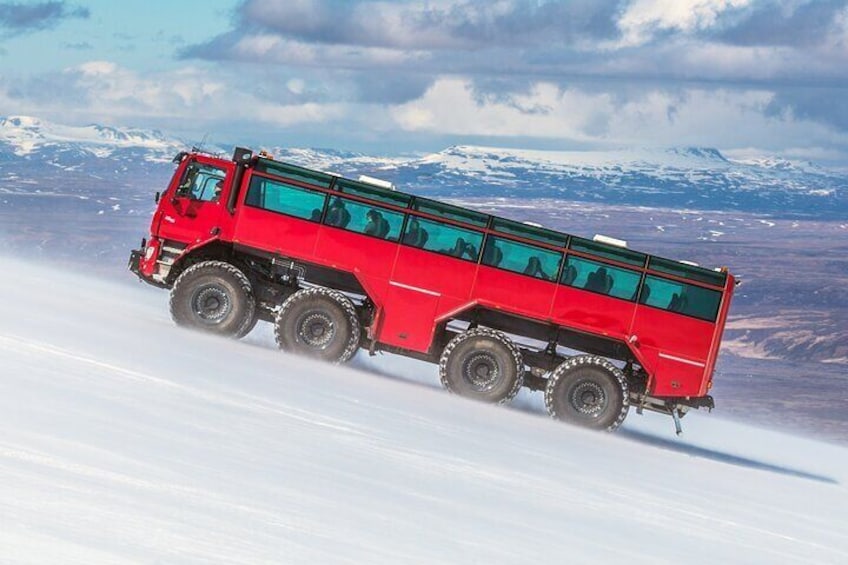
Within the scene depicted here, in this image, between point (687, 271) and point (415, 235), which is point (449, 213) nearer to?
point (415, 235)

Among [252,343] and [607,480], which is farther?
[252,343]

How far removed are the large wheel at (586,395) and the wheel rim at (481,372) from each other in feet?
3.33

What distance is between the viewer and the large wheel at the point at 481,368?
27422 mm

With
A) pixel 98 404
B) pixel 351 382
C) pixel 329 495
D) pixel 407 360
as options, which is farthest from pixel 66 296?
pixel 329 495

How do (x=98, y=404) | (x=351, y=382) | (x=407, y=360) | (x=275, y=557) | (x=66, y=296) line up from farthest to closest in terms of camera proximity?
(x=407, y=360) < (x=66, y=296) < (x=351, y=382) < (x=98, y=404) < (x=275, y=557)

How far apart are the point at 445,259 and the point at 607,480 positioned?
32.0ft

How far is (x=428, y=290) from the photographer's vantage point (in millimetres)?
27891

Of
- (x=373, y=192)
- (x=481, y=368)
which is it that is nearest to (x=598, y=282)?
(x=481, y=368)

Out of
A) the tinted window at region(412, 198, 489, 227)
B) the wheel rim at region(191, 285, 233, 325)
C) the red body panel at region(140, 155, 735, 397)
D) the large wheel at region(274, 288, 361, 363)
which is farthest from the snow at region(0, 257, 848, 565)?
the tinted window at region(412, 198, 489, 227)

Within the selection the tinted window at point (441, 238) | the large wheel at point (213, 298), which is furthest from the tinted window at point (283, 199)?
the tinted window at point (441, 238)

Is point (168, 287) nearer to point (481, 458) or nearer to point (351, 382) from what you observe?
point (351, 382)

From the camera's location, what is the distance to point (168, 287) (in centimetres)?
2834

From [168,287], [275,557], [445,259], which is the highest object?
[445,259]

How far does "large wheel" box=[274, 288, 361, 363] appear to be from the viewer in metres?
27.3
